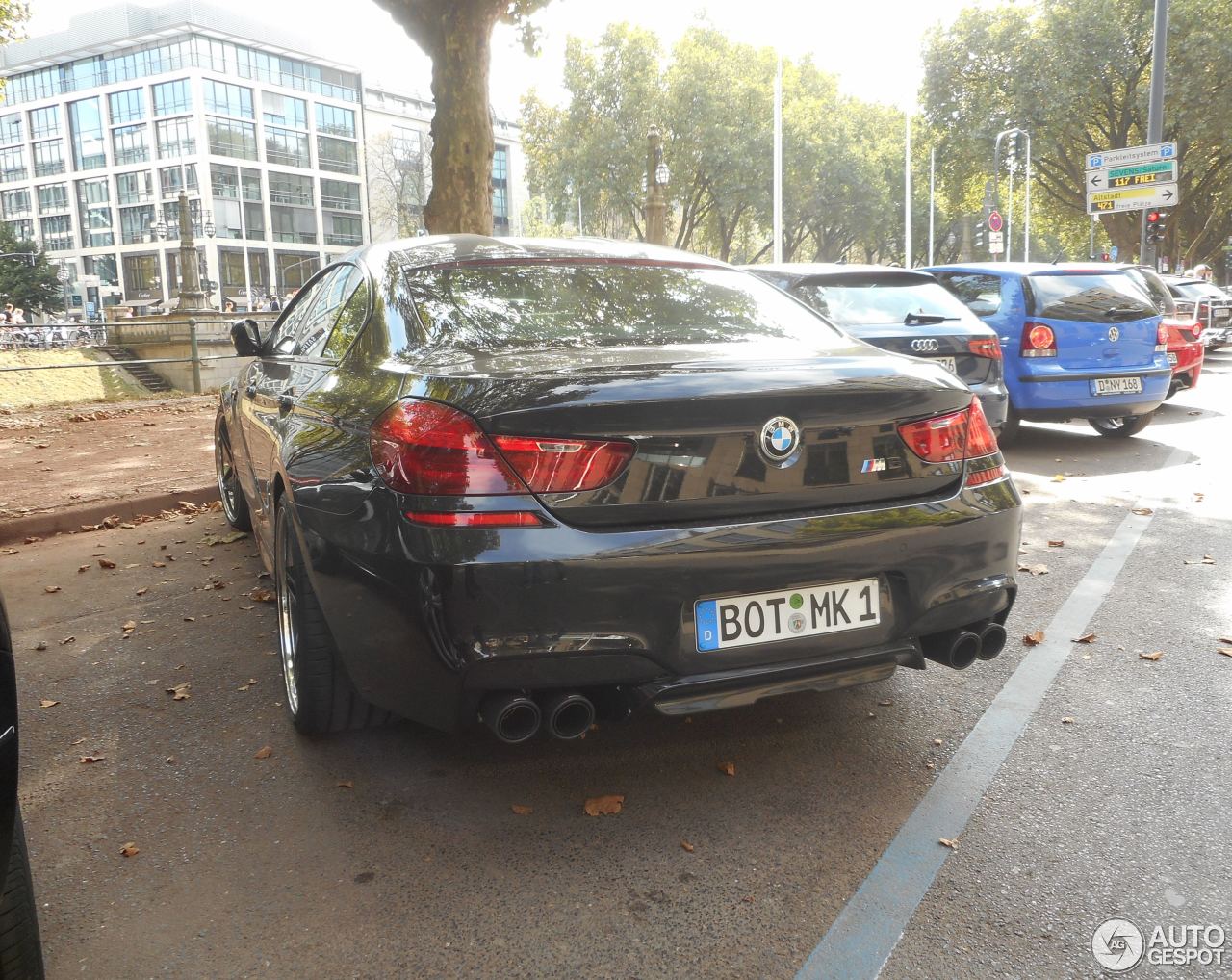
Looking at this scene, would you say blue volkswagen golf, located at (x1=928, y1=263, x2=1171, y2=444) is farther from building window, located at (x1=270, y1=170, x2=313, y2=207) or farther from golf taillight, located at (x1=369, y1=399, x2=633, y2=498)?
building window, located at (x1=270, y1=170, x2=313, y2=207)

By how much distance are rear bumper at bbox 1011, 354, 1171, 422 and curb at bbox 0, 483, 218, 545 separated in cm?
665

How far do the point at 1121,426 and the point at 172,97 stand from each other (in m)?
73.0

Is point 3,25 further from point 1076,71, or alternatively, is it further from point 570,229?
point 570,229

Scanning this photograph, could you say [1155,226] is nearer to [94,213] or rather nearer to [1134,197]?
[1134,197]

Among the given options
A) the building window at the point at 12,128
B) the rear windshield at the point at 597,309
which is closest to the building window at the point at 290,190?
the building window at the point at 12,128

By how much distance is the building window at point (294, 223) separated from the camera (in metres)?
73.3

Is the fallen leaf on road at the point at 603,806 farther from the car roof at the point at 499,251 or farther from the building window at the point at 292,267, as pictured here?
the building window at the point at 292,267

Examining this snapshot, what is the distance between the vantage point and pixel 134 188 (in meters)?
72.9

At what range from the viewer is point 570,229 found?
81750 millimetres

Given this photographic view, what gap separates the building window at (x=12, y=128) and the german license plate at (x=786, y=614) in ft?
301

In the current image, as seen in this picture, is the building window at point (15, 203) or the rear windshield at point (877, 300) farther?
the building window at point (15, 203)

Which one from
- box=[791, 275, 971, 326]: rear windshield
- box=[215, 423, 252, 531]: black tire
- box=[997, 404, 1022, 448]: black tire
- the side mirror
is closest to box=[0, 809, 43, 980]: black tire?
the side mirror

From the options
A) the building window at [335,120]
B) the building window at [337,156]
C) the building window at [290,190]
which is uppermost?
the building window at [335,120]

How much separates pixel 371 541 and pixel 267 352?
8.10ft
